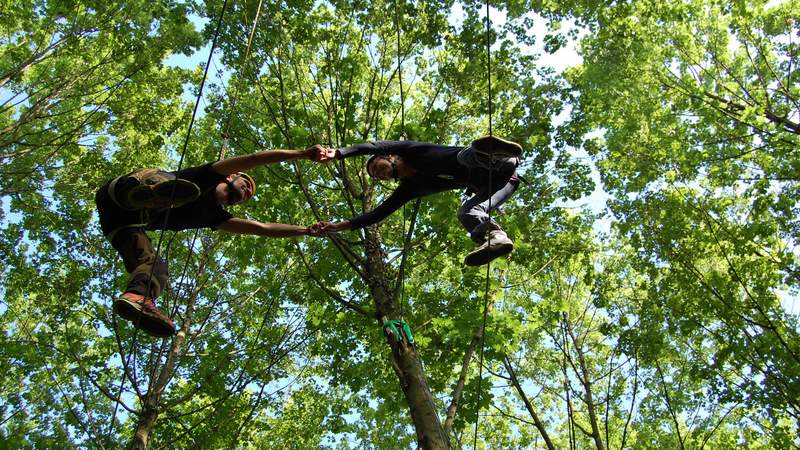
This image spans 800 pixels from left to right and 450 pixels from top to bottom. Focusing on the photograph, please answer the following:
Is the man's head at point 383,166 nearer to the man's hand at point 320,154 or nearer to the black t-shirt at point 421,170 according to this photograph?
the black t-shirt at point 421,170

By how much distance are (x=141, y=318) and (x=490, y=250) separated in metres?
2.32

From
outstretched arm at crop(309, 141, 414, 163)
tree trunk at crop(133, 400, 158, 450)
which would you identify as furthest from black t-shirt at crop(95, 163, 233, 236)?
tree trunk at crop(133, 400, 158, 450)

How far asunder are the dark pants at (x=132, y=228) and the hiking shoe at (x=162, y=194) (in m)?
0.07

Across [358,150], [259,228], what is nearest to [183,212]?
[259,228]

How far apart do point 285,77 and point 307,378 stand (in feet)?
20.6

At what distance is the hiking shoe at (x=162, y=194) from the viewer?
353 centimetres

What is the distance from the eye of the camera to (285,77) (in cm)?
806

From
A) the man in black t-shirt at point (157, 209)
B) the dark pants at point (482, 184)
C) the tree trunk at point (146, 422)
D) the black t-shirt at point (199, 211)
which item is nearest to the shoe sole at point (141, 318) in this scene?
the man in black t-shirt at point (157, 209)

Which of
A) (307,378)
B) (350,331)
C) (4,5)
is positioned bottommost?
(350,331)

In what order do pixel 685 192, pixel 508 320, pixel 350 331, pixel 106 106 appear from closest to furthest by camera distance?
1. pixel 508 320
2. pixel 350 331
3. pixel 685 192
4. pixel 106 106

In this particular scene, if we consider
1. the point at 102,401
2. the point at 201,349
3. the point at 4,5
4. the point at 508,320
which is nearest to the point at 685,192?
the point at 508,320

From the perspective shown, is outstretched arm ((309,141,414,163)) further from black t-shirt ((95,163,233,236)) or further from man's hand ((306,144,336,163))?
black t-shirt ((95,163,233,236))

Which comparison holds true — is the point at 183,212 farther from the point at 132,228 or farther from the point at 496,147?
the point at 496,147

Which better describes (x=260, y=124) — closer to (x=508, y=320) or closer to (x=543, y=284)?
(x=508, y=320)
